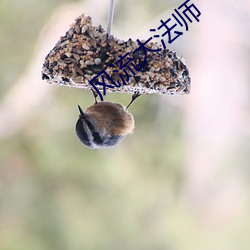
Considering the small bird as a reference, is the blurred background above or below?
above

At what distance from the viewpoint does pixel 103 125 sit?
50.2 inches

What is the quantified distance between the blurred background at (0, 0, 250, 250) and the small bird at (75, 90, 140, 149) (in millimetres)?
1499

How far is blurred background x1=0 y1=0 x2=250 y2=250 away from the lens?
2.81 m

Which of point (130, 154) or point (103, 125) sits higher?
point (130, 154)

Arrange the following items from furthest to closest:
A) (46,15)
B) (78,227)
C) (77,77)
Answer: (78,227), (46,15), (77,77)

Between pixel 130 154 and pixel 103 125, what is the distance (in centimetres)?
182

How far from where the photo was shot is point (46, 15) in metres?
2.87

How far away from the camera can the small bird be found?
4.11 feet

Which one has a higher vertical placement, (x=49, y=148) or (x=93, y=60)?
(x=49, y=148)

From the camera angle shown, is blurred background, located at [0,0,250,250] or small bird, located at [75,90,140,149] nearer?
small bird, located at [75,90,140,149]

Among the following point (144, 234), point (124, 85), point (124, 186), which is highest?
point (124, 186)
